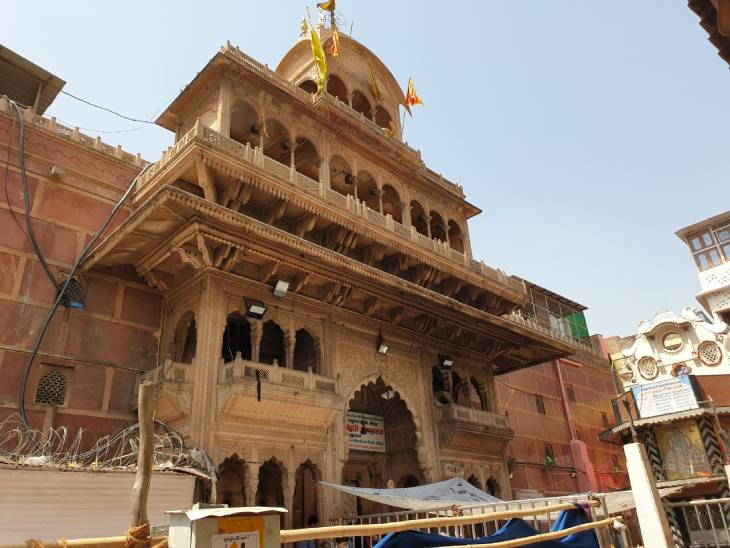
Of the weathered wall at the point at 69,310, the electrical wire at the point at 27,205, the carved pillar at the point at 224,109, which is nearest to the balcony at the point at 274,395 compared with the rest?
the weathered wall at the point at 69,310

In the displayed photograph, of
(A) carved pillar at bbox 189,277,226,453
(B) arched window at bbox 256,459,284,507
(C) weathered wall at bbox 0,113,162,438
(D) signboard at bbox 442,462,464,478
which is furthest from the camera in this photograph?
(D) signboard at bbox 442,462,464,478

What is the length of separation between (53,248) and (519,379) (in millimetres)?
17601

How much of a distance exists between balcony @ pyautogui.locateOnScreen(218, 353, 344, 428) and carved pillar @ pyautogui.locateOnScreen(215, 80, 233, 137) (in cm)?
532

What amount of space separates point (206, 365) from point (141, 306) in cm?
284

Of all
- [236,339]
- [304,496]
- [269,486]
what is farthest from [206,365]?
[304,496]

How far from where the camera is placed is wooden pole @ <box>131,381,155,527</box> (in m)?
3.11

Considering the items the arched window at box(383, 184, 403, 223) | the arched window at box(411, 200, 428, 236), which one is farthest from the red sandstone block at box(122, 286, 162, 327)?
the arched window at box(411, 200, 428, 236)

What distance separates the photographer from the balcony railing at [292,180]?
1077 cm

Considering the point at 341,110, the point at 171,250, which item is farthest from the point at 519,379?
the point at 171,250

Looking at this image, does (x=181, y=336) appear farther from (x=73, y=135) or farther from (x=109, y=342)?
(x=73, y=135)

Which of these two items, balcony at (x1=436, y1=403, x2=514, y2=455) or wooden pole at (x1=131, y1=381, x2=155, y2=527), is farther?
balcony at (x1=436, y1=403, x2=514, y2=455)

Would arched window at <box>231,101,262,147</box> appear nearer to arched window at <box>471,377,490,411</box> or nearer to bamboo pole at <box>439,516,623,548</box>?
arched window at <box>471,377,490,411</box>

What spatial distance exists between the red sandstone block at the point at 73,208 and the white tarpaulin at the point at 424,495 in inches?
297

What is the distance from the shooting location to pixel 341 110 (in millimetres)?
14367
